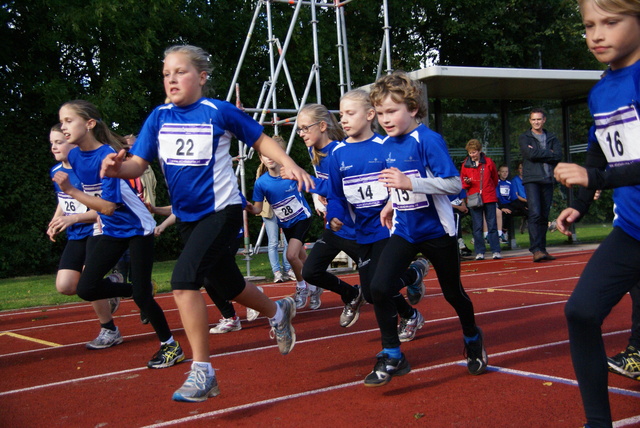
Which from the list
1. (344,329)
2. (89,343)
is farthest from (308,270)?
(89,343)

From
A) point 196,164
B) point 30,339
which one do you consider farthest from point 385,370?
point 30,339

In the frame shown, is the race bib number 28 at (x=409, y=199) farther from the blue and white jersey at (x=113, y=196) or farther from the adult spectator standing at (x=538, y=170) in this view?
the adult spectator standing at (x=538, y=170)

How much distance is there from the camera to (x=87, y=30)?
1791 cm

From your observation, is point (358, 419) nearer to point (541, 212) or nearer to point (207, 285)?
point (207, 285)

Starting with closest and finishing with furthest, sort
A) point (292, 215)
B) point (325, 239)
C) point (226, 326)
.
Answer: point (325, 239), point (226, 326), point (292, 215)

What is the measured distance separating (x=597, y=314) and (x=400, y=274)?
5.45 ft

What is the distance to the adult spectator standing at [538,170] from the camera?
11.2 meters

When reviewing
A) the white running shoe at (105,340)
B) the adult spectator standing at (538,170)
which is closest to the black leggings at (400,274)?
the white running shoe at (105,340)

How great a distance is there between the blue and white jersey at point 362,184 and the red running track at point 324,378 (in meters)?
0.95

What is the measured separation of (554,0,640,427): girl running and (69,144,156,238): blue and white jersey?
3.76m

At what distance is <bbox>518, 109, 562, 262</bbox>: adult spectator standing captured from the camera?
11.2 m

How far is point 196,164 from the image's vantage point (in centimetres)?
412

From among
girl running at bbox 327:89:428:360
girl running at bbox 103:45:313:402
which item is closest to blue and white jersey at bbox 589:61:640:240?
girl running at bbox 103:45:313:402

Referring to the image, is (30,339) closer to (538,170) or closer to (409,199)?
(409,199)
